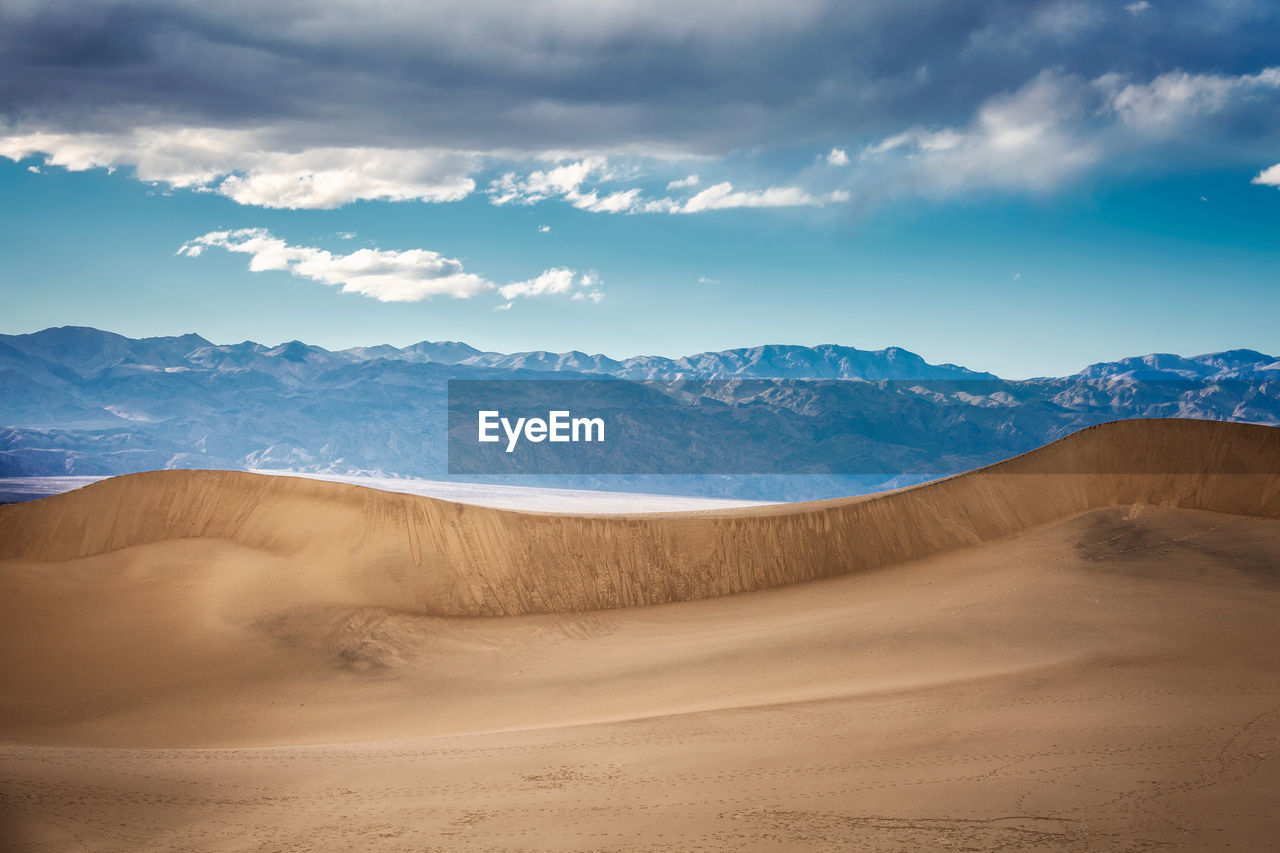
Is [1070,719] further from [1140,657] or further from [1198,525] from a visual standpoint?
[1198,525]

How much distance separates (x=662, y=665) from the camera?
27.7m

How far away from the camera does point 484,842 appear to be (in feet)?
45.8

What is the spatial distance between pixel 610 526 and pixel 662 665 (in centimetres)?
1284

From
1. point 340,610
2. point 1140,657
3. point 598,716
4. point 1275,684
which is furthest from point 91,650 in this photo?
point 1275,684

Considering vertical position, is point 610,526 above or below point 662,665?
above

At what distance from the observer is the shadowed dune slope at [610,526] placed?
3666 cm

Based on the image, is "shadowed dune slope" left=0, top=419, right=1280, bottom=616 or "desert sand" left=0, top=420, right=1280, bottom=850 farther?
"shadowed dune slope" left=0, top=419, right=1280, bottom=616

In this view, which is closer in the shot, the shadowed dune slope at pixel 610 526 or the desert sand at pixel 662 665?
the desert sand at pixel 662 665

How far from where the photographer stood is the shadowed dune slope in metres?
36.7

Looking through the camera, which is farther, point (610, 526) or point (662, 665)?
point (610, 526)

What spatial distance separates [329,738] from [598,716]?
707 centimetres

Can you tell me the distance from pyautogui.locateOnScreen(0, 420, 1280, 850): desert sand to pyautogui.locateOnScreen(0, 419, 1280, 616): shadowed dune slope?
146 mm

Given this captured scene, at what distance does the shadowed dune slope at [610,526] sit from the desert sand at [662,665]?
146 mm

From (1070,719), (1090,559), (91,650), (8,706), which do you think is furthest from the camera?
(1090,559)
